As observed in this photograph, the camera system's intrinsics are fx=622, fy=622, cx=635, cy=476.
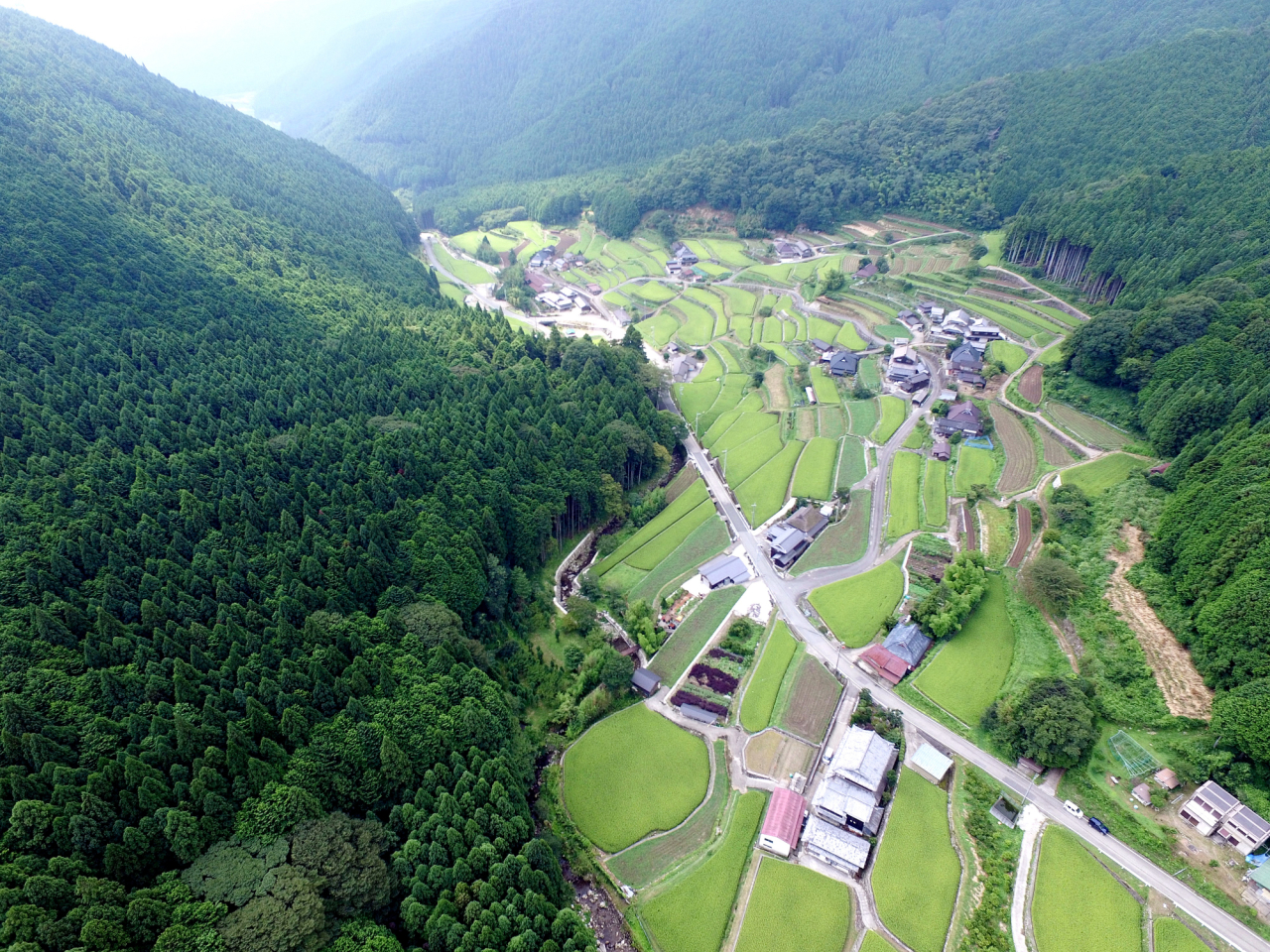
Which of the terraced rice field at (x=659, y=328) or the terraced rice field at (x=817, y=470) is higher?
the terraced rice field at (x=659, y=328)

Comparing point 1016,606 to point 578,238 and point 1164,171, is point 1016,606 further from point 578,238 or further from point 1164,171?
point 578,238

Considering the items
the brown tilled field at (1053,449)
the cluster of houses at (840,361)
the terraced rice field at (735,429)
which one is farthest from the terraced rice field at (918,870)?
the cluster of houses at (840,361)

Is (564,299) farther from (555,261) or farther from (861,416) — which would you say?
(861,416)

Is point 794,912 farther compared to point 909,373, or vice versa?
point 909,373

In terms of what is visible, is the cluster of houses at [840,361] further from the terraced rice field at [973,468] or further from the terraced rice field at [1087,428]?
the terraced rice field at [1087,428]

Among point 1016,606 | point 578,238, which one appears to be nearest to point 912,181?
point 578,238

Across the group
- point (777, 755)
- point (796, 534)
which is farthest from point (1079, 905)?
point (796, 534)
